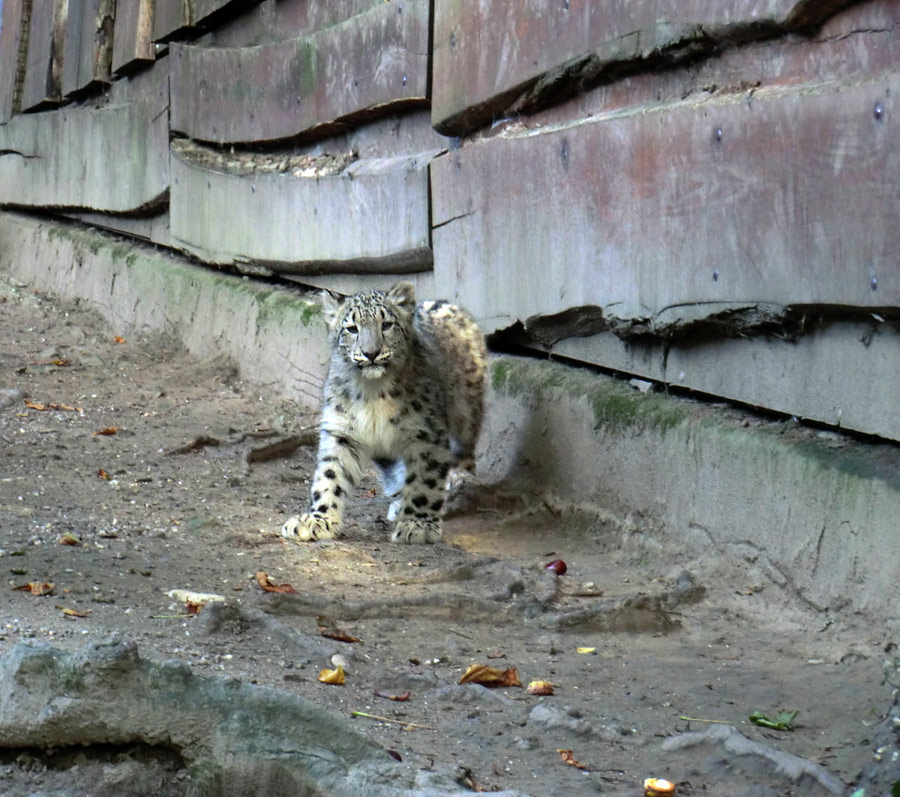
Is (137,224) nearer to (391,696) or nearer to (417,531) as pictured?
(417,531)

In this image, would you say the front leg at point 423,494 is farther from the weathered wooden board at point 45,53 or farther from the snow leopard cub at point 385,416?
the weathered wooden board at point 45,53

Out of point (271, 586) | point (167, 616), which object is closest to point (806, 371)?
point (271, 586)

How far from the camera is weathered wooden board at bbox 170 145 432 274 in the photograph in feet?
24.8

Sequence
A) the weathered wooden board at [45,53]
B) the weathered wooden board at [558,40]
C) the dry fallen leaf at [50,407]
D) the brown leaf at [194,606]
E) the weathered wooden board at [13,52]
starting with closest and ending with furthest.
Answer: the brown leaf at [194,606], the weathered wooden board at [558,40], the dry fallen leaf at [50,407], the weathered wooden board at [45,53], the weathered wooden board at [13,52]

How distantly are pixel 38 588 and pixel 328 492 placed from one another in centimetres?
186

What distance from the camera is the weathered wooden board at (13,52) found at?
14.6m

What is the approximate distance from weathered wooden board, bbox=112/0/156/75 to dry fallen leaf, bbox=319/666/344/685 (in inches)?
331

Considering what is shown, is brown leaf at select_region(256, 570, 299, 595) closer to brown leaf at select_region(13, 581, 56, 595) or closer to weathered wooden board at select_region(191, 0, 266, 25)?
brown leaf at select_region(13, 581, 56, 595)

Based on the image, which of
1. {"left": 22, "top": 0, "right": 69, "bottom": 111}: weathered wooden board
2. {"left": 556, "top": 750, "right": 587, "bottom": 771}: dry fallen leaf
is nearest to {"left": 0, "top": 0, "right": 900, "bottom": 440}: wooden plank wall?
{"left": 556, "top": 750, "right": 587, "bottom": 771}: dry fallen leaf

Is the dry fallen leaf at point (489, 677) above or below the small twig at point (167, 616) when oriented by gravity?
below

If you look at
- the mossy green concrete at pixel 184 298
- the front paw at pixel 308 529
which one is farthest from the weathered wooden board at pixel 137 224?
the front paw at pixel 308 529

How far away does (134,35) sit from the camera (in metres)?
11.2

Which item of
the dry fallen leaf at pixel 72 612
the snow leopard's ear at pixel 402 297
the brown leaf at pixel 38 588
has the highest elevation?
the snow leopard's ear at pixel 402 297

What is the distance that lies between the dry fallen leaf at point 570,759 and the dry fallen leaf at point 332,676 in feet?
2.46
